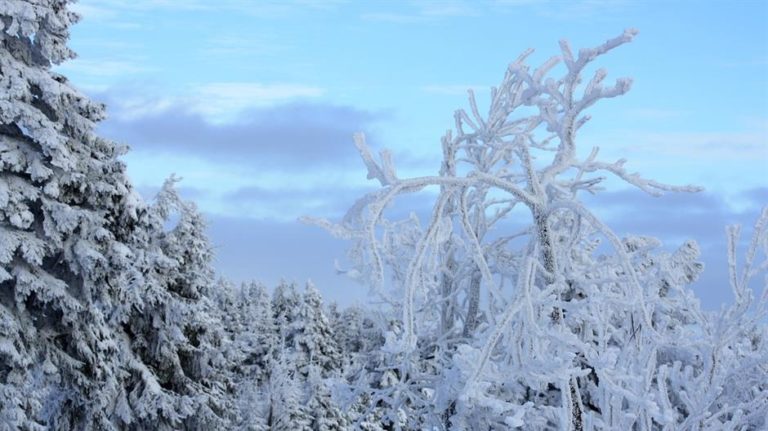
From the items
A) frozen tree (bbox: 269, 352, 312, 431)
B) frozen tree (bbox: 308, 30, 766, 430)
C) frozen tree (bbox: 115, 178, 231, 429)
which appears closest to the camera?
frozen tree (bbox: 308, 30, 766, 430)

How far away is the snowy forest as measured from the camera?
6027 millimetres

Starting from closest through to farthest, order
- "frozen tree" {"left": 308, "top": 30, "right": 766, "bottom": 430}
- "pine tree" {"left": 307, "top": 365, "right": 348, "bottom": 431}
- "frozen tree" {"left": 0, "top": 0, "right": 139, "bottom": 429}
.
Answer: "frozen tree" {"left": 308, "top": 30, "right": 766, "bottom": 430}
"frozen tree" {"left": 0, "top": 0, "right": 139, "bottom": 429}
"pine tree" {"left": 307, "top": 365, "right": 348, "bottom": 431}

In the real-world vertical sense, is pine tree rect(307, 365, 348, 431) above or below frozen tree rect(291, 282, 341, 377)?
below

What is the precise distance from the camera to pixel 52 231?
56.5ft

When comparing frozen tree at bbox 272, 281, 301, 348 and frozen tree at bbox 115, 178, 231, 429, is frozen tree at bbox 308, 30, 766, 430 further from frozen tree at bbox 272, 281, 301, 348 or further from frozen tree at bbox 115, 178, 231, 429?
frozen tree at bbox 272, 281, 301, 348

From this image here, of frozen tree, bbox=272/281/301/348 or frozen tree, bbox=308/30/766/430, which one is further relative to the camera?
frozen tree, bbox=272/281/301/348

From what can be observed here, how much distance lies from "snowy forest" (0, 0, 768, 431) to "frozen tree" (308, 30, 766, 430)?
25mm

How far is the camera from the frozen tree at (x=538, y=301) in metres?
5.77

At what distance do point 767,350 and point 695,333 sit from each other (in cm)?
76

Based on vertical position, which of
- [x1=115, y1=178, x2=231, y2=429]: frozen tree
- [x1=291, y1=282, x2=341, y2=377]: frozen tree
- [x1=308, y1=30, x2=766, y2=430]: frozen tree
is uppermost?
[x1=291, y1=282, x2=341, y2=377]: frozen tree

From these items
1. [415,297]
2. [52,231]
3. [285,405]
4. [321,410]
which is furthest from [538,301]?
[321,410]

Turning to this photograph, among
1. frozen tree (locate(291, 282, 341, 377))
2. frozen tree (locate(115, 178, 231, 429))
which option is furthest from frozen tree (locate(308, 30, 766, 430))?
frozen tree (locate(291, 282, 341, 377))

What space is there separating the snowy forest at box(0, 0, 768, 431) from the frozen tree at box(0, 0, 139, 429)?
0.04 metres

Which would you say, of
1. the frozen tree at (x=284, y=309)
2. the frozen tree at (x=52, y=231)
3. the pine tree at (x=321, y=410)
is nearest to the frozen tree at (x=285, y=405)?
the pine tree at (x=321, y=410)
